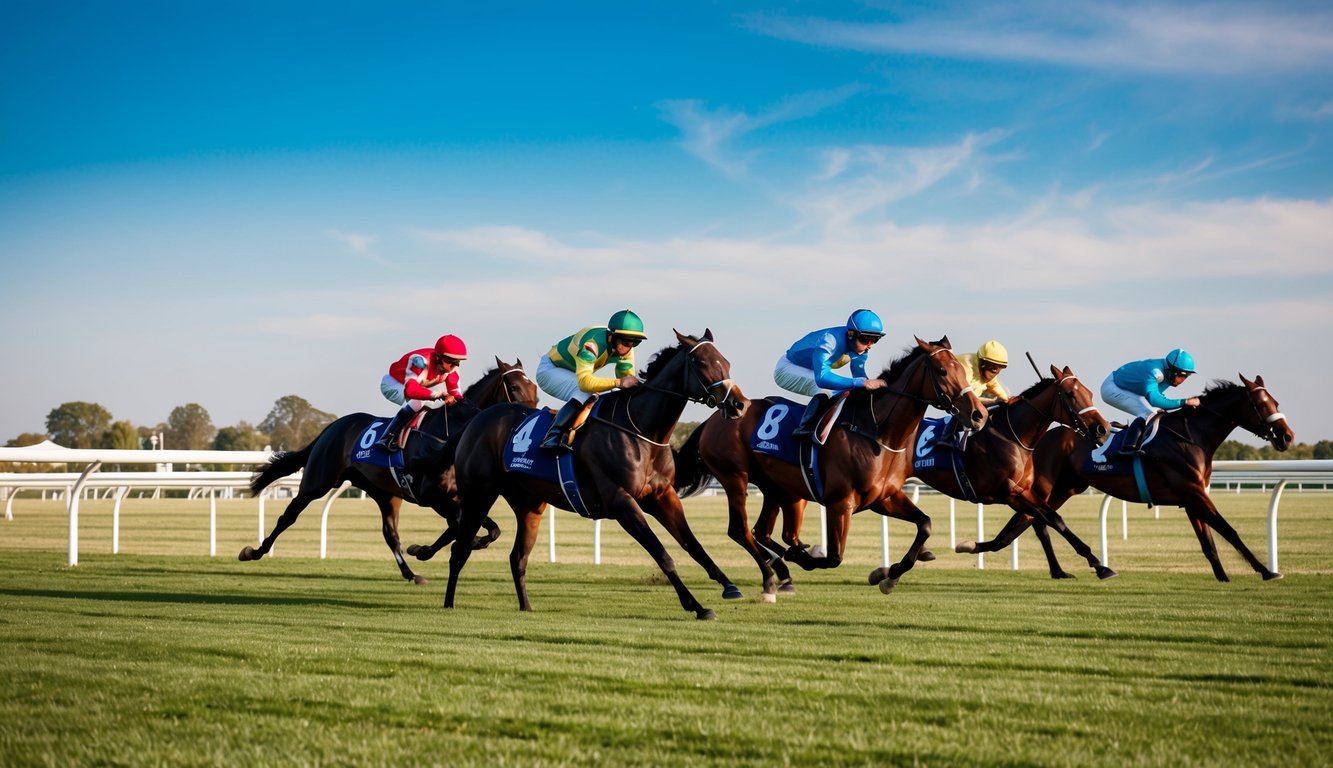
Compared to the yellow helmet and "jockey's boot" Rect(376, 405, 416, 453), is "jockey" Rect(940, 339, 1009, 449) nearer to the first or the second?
the yellow helmet

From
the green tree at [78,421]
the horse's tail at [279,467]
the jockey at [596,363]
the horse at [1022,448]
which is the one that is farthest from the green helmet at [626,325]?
the green tree at [78,421]

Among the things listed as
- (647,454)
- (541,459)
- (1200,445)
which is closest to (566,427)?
(541,459)

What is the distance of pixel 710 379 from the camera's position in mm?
7594

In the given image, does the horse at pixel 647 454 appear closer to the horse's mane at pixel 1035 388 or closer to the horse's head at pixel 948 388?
the horse's head at pixel 948 388

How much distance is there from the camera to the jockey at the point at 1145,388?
10555 millimetres

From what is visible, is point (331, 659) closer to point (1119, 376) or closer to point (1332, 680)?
point (1332, 680)

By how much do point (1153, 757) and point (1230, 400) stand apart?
769 centimetres

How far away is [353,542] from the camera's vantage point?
17.4m

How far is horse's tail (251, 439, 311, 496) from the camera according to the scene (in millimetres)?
11555

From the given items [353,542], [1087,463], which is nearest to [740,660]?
[1087,463]

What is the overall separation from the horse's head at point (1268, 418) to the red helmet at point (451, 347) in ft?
20.6

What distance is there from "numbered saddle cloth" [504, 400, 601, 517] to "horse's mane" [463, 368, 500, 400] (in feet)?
6.66

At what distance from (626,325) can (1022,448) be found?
12.6ft

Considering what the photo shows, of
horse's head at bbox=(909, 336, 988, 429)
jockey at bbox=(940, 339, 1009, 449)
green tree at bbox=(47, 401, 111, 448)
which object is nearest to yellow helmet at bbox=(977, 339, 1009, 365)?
jockey at bbox=(940, 339, 1009, 449)
